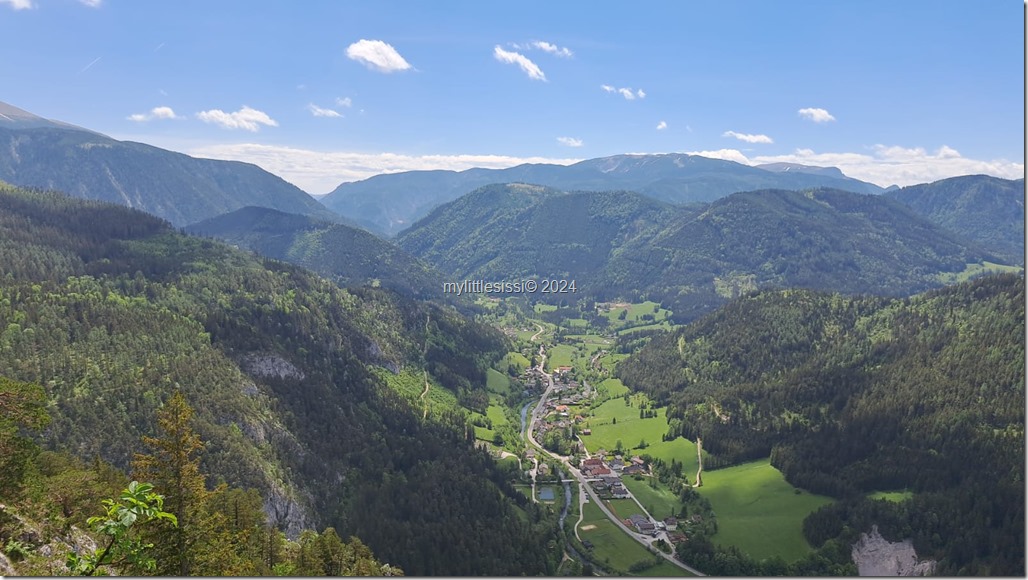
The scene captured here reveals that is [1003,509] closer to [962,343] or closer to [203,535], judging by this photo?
[962,343]

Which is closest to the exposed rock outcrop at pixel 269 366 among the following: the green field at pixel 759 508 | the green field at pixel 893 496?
the green field at pixel 759 508

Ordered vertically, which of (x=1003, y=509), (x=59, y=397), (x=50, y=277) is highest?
(x=50, y=277)

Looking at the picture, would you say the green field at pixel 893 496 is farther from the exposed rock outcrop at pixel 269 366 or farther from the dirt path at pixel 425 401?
the exposed rock outcrop at pixel 269 366

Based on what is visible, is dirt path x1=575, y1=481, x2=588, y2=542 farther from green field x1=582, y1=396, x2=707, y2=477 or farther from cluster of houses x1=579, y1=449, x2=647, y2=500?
green field x1=582, y1=396, x2=707, y2=477

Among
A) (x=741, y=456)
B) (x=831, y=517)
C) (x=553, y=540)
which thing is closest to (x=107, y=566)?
(x=553, y=540)

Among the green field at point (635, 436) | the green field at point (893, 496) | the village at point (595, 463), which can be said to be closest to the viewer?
the village at point (595, 463)
